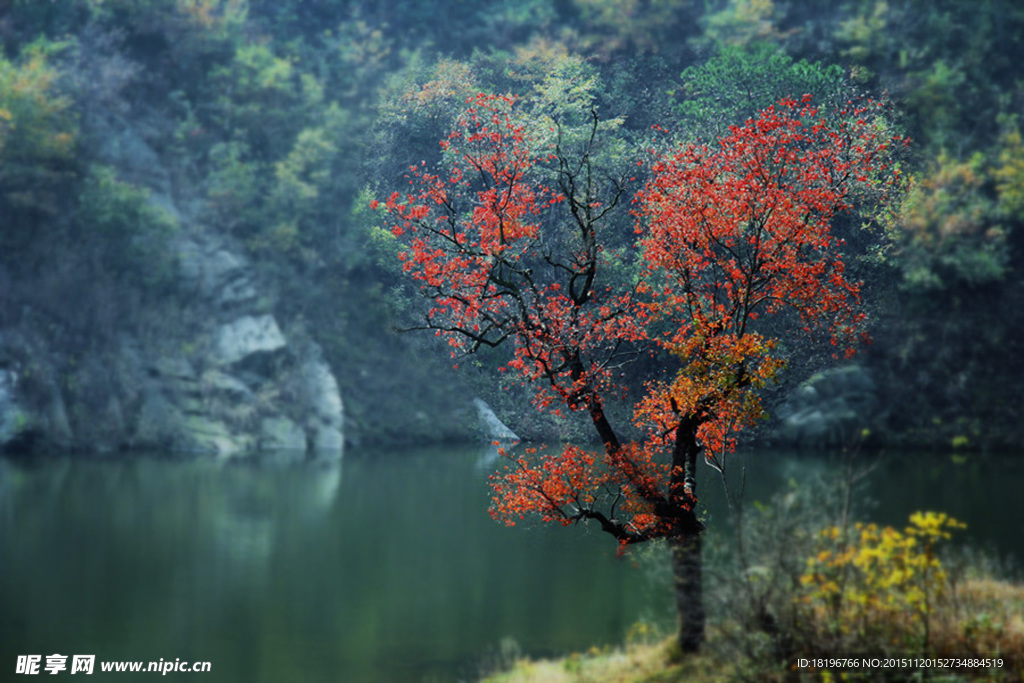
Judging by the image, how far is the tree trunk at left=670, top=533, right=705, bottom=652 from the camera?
6.97 meters

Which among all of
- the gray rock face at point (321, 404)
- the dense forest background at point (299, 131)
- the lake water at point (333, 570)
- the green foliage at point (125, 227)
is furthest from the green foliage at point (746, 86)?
the green foliage at point (125, 227)

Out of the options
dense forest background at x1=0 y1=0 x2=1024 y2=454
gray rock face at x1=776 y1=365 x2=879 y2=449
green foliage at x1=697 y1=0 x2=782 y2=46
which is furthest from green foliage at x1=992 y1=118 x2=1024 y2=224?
green foliage at x1=697 y1=0 x2=782 y2=46

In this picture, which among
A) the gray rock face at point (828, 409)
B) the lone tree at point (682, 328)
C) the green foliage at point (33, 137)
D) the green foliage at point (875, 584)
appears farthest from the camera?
the green foliage at point (33, 137)

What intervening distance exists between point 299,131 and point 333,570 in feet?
57.9

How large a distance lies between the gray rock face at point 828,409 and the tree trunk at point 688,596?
8.52 m

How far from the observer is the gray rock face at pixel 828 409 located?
15.1m

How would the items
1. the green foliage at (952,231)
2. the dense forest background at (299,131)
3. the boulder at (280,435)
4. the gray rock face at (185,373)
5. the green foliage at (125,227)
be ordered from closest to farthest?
1. the green foliage at (952,231)
2. the dense forest background at (299,131)
3. the gray rock face at (185,373)
4. the boulder at (280,435)
5. the green foliage at (125,227)

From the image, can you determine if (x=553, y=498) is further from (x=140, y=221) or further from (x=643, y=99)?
(x=140, y=221)

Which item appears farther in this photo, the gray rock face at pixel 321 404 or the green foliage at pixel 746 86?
the gray rock face at pixel 321 404

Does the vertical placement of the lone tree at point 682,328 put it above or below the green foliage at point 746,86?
below

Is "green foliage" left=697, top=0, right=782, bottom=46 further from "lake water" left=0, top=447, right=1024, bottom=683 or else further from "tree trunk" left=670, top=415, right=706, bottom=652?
"tree trunk" left=670, top=415, right=706, bottom=652

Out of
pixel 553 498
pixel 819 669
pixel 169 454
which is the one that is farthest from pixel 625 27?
pixel 819 669

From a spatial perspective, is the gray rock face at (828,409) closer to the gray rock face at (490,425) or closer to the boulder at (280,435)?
the gray rock face at (490,425)

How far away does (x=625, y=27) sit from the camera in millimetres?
24547
